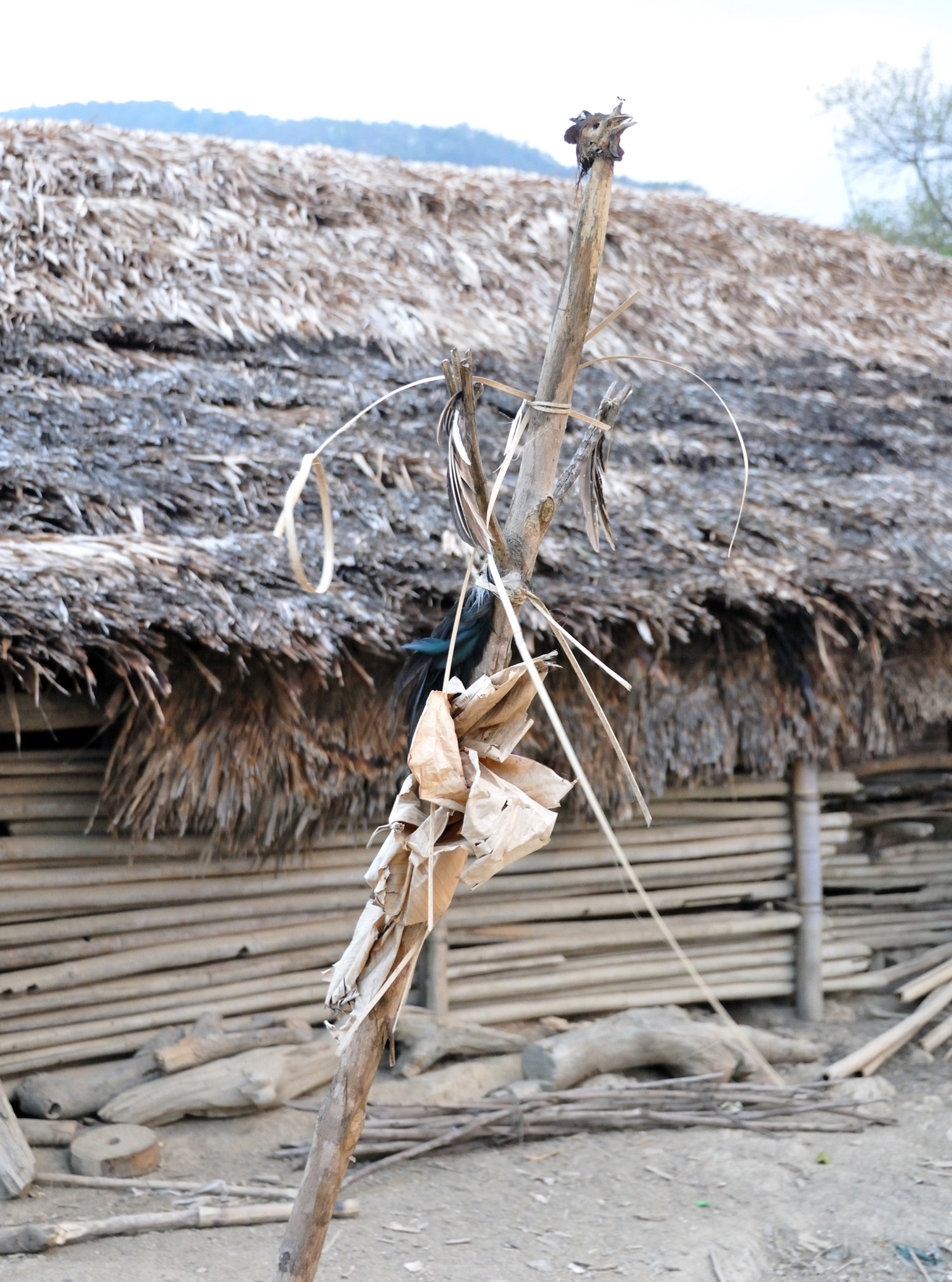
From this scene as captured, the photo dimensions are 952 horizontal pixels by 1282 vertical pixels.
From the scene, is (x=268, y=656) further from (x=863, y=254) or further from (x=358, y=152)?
(x=863, y=254)

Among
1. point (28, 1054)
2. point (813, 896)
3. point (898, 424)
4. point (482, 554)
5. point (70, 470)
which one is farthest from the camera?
point (898, 424)

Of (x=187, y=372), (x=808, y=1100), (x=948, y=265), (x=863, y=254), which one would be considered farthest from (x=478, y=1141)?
(x=948, y=265)

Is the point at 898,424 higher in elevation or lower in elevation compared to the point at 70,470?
higher

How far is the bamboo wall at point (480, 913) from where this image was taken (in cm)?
341

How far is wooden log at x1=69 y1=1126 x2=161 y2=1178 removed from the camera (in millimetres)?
2998

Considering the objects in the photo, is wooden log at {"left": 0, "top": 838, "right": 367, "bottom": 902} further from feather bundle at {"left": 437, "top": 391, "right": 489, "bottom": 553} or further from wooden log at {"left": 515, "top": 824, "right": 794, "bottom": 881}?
feather bundle at {"left": 437, "top": 391, "right": 489, "bottom": 553}

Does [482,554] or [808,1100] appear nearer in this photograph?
[482,554]

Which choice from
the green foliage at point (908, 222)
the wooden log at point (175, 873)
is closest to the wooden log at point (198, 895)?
the wooden log at point (175, 873)

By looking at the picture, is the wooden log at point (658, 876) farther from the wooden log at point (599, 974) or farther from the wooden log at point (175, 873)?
the wooden log at point (175, 873)

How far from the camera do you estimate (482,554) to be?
1.46 m

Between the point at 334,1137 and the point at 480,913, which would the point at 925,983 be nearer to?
the point at 480,913

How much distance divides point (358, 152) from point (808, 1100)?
592 centimetres

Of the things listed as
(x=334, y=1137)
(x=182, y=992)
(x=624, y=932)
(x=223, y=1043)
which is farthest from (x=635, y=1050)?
(x=334, y=1137)

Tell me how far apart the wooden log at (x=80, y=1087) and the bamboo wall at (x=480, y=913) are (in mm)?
82
